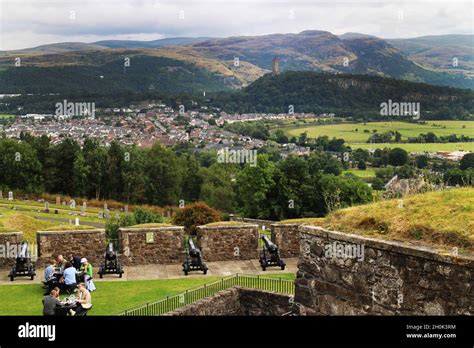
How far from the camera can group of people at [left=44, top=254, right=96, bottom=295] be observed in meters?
13.0

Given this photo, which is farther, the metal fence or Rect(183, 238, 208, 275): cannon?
Rect(183, 238, 208, 275): cannon

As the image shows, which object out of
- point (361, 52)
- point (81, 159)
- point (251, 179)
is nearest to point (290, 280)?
point (251, 179)

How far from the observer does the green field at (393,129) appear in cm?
8694

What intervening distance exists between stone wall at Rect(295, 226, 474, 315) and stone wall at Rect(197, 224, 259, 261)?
7.14 metres

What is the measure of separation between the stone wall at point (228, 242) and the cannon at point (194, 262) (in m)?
0.80

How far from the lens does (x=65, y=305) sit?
1066cm

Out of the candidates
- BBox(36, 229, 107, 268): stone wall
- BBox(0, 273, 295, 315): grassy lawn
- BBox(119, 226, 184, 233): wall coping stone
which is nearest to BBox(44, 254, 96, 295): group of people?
BBox(0, 273, 295, 315): grassy lawn

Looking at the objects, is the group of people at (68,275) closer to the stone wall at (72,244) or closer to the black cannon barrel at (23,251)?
the black cannon barrel at (23,251)

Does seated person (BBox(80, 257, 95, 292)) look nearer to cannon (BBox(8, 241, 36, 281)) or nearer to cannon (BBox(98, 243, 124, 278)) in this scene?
cannon (BBox(98, 243, 124, 278))

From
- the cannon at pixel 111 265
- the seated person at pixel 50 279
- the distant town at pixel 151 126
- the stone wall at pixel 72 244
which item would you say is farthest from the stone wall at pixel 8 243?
the distant town at pixel 151 126

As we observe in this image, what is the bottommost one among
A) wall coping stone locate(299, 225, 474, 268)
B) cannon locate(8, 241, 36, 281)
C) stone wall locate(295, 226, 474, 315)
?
cannon locate(8, 241, 36, 281)

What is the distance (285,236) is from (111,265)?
4828 millimetres
